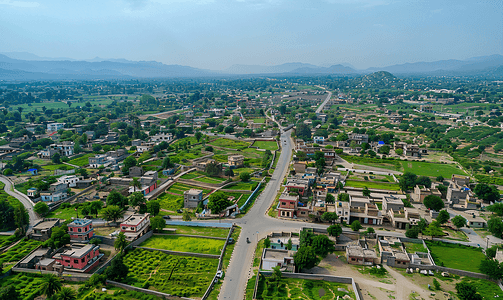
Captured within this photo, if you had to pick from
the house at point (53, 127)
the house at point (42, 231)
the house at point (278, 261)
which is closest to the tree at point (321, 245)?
the house at point (278, 261)

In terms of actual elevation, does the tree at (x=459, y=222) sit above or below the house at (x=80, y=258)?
below

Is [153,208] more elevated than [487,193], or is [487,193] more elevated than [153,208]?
[153,208]

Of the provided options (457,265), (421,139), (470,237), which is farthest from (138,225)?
(421,139)

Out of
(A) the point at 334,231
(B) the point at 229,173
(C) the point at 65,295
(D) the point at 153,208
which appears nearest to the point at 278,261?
(A) the point at 334,231

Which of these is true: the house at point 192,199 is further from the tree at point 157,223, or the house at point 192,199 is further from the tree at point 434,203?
the tree at point 434,203

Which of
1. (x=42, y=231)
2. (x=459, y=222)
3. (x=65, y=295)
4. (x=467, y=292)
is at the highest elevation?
(x=42, y=231)

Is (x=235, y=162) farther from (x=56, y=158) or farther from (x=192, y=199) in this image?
(x=56, y=158)

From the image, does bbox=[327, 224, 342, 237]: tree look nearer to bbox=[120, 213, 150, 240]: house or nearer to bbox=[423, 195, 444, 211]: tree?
bbox=[423, 195, 444, 211]: tree
